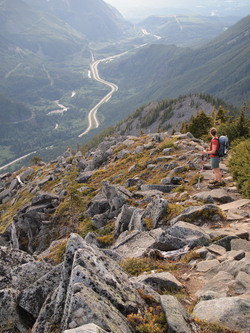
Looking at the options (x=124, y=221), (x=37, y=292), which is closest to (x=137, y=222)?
(x=124, y=221)

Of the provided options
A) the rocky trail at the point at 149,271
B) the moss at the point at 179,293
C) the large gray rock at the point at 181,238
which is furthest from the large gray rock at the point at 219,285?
the large gray rock at the point at 181,238

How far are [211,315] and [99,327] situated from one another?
13.1 feet

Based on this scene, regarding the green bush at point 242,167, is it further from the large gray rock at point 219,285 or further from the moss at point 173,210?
the large gray rock at point 219,285

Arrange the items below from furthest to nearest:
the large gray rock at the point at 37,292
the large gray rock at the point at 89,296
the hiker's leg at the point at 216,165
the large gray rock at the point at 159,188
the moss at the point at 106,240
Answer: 1. the large gray rock at the point at 159,188
2. the hiker's leg at the point at 216,165
3. the moss at the point at 106,240
4. the large gray rock at the point at 37,292
5. the large gray rock at the point at 89,296

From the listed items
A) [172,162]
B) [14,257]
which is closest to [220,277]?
[14,257]

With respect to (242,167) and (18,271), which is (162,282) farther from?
(242,167)

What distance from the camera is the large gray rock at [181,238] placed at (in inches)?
628

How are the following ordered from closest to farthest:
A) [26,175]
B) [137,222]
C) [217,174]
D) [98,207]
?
[137,222] < [217,174] < [98,207] < [26,175]

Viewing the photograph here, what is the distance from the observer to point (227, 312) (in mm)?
9422

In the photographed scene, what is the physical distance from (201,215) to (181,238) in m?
3.12

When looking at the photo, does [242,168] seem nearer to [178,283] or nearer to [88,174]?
[178,283]

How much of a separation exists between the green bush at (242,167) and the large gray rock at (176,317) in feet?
42.4

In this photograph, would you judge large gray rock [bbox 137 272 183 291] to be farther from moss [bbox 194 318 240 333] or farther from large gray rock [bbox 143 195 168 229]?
large gray rock [bbox 143 195 168 229]

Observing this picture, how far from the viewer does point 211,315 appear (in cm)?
953
